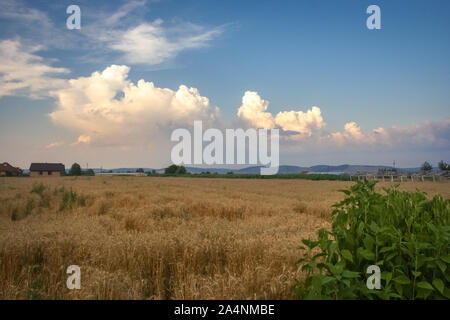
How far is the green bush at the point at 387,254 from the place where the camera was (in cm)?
287

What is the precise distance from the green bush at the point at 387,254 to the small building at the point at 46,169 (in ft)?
336

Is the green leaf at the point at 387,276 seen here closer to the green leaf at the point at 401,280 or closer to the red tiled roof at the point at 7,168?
the green leaf at the point at 401,280

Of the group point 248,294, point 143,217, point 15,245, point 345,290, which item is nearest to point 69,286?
point 248,294

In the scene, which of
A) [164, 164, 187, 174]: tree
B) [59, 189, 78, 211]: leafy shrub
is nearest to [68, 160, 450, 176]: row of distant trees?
[164, 164, 187, 174]: tree

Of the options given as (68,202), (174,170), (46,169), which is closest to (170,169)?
(174,170)

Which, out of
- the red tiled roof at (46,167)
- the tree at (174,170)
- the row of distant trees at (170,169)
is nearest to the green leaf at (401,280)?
the row of distant trees at (170,169)

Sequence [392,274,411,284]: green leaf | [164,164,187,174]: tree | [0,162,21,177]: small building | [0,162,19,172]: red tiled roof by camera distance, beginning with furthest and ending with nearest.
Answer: [164,164,187,174]: tree → [0,162,19,172]: red tiled roof → [0,162,21,177]: small building → [392,274,411,284]: green leaf

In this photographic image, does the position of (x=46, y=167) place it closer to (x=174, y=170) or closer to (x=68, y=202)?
(x=174, y=170)

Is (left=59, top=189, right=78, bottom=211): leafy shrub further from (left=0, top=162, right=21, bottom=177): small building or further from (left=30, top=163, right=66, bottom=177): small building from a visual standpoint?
(left=30, top=163, right=66, bottom=177): small building

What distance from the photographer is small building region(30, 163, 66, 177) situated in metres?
94.9

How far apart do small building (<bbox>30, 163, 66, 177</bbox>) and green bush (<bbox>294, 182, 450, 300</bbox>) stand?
102337mm

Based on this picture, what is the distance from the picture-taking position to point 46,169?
320 feet
